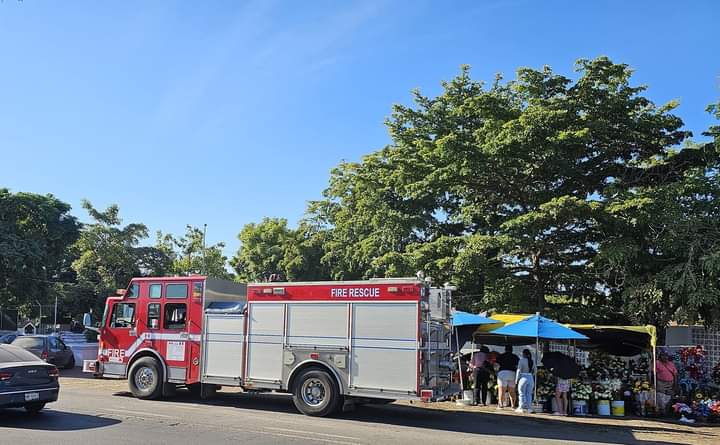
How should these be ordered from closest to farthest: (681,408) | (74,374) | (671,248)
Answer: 1. (681,408)
2. (671,248)
3. (74,374)

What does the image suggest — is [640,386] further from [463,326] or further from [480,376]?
[463,326]

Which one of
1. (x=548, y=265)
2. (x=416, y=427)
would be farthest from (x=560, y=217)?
(x=416, y=427)

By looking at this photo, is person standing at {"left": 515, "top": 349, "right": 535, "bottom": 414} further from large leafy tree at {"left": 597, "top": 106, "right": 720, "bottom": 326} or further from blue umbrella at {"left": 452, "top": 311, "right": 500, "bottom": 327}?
large leafy tree at {"left": 597, "top": 106, "right": 720, "bottom": 326}

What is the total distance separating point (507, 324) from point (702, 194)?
8.08m

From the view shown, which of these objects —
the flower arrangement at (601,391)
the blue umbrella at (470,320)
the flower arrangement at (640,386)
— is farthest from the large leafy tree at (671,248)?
the blue umbrella at (470,320)

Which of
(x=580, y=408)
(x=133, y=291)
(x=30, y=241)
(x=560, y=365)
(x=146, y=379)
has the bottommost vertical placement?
(x=580, y=408)

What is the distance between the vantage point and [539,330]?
1514 cm

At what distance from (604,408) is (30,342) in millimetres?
18967

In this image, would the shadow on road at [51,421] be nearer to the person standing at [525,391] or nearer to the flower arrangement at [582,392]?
the person standing at [525,391]

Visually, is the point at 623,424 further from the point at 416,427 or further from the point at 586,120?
the point at 586,120

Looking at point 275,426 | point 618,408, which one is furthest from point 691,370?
point 275,426

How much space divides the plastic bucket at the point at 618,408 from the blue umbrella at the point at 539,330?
1786mm

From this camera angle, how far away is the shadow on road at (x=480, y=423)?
37.6 ft

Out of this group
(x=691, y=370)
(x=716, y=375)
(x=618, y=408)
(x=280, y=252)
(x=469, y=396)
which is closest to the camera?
(x=618, y=408)
